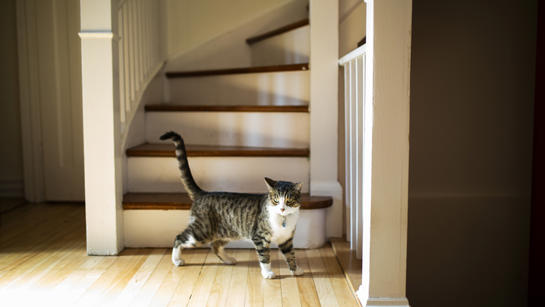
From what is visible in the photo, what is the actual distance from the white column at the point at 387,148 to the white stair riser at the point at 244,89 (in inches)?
46.1

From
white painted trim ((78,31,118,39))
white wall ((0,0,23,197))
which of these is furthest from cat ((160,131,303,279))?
white wall ((0,0,23,197))

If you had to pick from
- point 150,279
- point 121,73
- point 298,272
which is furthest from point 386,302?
point 121,73

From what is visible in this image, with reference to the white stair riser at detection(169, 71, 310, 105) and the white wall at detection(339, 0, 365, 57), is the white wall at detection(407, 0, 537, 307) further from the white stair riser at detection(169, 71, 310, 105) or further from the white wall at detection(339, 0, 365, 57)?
the white stair riser at detection(169, 71, 310, 105)

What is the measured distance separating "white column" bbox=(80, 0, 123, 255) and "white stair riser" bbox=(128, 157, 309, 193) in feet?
0.75

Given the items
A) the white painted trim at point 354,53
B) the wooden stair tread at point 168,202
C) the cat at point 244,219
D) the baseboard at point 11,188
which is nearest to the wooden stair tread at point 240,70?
the white painted trim at point 354,53

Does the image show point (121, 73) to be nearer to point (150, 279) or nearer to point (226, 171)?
point (226, 171)

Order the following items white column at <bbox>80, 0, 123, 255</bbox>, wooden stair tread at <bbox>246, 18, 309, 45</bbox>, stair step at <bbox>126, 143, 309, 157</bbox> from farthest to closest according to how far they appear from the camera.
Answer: wooden stair tread at <bbox>246, 18, 309, 45</bbox>
stair step at <bbox>126, 143, 309, 157</bbox>
white column at <bbox>80, 0, 123, 255</bbox>

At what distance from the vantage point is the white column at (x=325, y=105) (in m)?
2.32

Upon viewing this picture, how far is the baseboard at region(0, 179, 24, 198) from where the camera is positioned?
3.28 meters

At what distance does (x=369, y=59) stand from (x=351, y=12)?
1.28 m

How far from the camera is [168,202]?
216 cm

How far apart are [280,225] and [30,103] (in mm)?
2246

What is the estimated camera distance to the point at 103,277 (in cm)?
185

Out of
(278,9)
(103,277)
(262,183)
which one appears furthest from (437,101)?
(103,277)
